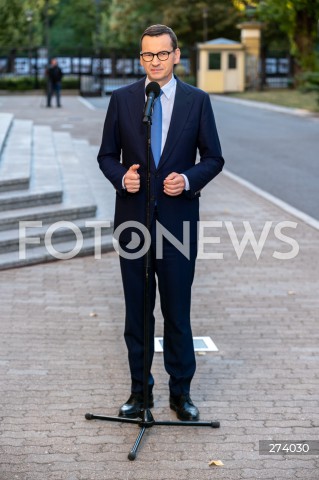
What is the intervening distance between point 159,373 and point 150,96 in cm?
218

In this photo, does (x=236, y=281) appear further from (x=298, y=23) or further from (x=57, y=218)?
(x=298, y=23)

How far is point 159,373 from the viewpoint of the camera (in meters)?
6.61

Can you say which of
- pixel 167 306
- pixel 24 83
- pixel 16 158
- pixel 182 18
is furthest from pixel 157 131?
pixel 182 18

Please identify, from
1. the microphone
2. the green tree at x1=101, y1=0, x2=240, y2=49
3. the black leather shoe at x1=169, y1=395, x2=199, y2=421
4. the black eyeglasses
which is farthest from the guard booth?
the microphone

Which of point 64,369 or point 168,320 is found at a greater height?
point 168,320

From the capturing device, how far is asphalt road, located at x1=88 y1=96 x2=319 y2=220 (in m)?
16.2

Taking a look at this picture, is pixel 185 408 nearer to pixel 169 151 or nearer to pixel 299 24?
pixel 169 151

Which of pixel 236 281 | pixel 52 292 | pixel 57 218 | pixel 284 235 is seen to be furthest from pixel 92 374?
pixel 284 235

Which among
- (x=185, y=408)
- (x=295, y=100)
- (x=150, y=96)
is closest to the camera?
(x=150, y=96)

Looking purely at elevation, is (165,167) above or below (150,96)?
below

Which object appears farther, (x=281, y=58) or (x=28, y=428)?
(x=281, y=58)

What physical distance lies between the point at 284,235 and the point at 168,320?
648 centimetres

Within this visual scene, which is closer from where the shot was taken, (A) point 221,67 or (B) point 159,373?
(B) point 159,373

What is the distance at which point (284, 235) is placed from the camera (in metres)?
11.9
